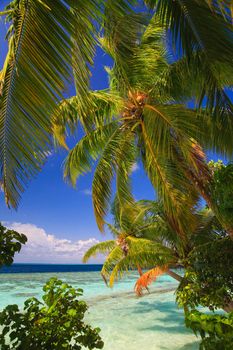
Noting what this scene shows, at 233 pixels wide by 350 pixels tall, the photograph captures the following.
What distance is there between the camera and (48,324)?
3.28 metres

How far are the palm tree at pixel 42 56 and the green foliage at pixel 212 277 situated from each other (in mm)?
4120

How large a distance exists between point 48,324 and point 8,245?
1.04 meters

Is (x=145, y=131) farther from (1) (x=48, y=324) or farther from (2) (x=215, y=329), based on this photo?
(2) (x=215, y=329)

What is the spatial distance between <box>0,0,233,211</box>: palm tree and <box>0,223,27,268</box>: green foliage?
29.1 inches

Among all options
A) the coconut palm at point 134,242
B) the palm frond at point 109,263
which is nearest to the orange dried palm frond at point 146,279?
the coconut palm at point 134,242

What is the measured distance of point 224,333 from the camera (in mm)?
2102

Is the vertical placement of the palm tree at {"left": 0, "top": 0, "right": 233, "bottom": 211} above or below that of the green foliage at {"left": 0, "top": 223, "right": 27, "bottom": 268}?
above

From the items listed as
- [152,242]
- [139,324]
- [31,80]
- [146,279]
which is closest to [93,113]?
[31,80]

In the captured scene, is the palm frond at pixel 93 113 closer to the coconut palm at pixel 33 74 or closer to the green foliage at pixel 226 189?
the green foliage at pixel 226 189

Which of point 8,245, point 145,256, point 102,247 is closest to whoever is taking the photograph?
point 8,245

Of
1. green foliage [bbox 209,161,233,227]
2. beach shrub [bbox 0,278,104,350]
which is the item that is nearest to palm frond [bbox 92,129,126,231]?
green foliage [bbox 209,161,233,227]

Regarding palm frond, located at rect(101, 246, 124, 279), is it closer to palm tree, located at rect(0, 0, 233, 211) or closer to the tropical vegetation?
the tropical vegetation

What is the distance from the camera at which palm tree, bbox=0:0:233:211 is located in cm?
315

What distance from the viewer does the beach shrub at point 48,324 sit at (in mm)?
3059
